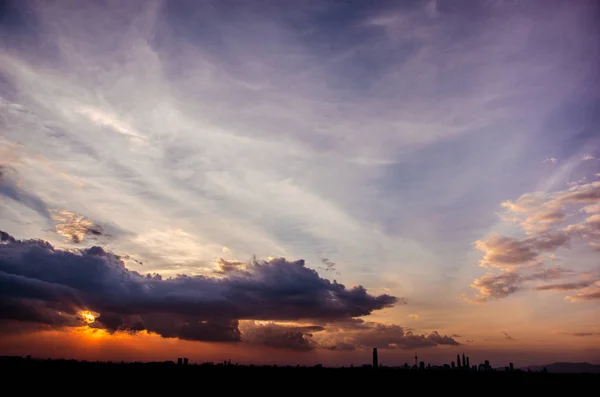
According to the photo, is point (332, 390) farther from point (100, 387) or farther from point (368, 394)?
point (100, 387)

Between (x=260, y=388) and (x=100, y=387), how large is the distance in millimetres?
43908

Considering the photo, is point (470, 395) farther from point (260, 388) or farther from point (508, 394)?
point (260, 388)

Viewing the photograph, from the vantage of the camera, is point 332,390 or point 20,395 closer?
point 20,395

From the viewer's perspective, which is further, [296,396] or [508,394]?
[508,394]

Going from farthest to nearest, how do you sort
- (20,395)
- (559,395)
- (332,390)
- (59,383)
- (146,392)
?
(559,395), (332,390), (59,383), (146,392), (20,395)

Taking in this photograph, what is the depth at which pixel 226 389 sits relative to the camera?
11919 cm

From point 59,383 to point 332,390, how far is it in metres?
79.3

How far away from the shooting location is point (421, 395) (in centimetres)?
12025

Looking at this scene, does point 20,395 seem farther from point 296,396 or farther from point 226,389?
point 296,396

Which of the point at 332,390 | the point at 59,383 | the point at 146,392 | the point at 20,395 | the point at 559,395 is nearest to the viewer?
the point at 20,395

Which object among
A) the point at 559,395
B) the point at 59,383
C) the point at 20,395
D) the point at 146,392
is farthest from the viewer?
the point at 559,395

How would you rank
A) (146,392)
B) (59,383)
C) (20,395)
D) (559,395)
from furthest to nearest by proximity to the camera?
(559,395)
(59,383)
(146,392)
(20,395)

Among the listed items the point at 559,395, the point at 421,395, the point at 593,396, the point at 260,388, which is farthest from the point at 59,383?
the point at 593,396

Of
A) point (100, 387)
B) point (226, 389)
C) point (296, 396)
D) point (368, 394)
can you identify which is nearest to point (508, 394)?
point (368, 394)
